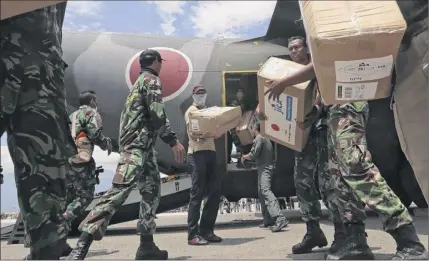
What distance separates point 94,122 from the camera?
4539 millimetres

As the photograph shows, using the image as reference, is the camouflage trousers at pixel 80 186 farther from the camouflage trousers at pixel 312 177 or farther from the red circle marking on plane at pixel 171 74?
the camouflage trousers at pixel 312 177

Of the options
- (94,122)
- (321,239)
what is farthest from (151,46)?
(321,239)

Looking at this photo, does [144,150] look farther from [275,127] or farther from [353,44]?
[353,44]

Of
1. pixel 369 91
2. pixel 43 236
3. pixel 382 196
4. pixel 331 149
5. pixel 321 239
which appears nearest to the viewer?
pixel 369 91

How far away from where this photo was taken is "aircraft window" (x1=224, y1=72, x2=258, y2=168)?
19.7ft

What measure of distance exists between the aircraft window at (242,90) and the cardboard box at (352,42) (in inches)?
165

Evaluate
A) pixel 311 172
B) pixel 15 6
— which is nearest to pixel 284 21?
pixel 311 172

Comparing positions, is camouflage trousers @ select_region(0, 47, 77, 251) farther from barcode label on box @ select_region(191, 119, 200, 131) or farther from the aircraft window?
the aircraft window

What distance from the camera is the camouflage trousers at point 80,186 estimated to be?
4.41m

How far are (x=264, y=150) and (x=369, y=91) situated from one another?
358 centimetres

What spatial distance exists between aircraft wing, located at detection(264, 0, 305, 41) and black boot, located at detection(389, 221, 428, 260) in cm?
377

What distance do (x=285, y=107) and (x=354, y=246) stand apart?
3.21 feet

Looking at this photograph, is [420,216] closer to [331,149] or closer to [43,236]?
[331,149]

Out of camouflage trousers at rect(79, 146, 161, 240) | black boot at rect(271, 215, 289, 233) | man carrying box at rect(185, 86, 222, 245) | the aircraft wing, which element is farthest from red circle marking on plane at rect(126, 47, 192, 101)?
camouflage trousers at rect(79, 146, 161, 240)
